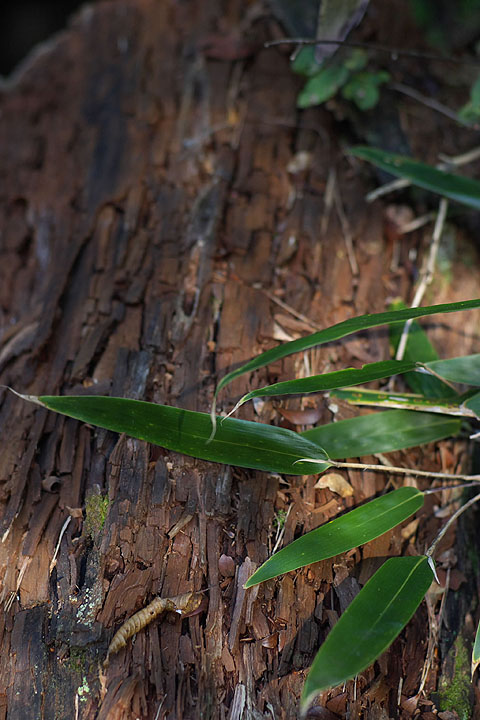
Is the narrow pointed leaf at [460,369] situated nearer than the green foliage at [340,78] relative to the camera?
Yes

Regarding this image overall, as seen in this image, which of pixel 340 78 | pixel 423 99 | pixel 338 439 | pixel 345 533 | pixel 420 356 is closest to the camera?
pixel 345 533

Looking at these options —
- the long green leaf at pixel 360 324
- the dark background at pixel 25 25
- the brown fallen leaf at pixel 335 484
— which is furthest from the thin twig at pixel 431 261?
the dark background at pixel 25 25

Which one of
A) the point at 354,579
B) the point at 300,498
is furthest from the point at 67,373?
the point at 354,579

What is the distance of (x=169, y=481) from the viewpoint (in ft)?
3.68

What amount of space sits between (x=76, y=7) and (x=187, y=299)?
96.2 inches

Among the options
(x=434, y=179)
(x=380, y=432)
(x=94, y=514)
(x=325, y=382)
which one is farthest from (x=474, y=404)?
(x=94, y=514)

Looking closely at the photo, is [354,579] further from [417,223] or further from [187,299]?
[417,223]

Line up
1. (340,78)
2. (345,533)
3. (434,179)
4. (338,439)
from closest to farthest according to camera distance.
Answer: (345,533)
(338,439)
(434,179)
(340,78)

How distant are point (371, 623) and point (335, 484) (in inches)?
12.7

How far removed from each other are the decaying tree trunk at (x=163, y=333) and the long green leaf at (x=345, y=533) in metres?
0.08

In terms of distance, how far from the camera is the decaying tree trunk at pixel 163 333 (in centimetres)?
97

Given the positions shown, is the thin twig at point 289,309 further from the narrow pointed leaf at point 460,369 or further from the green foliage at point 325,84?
the green foliage at point 325,84

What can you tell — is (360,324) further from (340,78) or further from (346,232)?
(340,78)

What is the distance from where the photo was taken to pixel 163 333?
1.36 m
